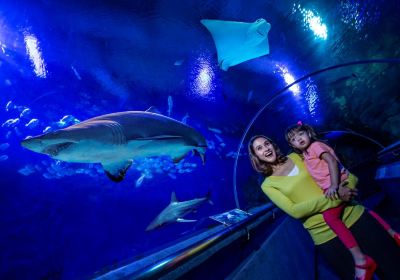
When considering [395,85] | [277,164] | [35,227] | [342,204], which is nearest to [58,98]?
[35,227]

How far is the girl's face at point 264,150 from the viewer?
1.98 metres

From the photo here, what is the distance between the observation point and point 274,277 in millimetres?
2172

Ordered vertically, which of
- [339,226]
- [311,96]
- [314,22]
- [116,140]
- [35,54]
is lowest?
[339,226]

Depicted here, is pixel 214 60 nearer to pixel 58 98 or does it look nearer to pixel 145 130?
pixel 145 130

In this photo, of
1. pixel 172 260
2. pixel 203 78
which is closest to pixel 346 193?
pixel 172 260

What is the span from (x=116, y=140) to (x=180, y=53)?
3.76 meters

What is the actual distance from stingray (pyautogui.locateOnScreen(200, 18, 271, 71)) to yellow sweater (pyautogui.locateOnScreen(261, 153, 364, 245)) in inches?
132

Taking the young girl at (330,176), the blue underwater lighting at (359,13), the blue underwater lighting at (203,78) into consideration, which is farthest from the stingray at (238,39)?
the young girl at (330,176)

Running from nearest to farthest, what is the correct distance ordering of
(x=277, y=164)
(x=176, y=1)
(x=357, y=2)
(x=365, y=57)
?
(x=277, y=164) < (x=176, y=1) < (x=357, y=2) < (x=365, y=57)

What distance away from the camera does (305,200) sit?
1.75 m

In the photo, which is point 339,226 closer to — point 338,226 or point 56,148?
point 338,226

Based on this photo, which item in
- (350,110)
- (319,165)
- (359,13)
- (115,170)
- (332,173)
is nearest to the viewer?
(332,173)

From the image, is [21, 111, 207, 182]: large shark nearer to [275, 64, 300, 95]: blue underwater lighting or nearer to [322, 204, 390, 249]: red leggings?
[322, 204, 390, 249]: red leggings

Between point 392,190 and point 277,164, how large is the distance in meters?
4.58
